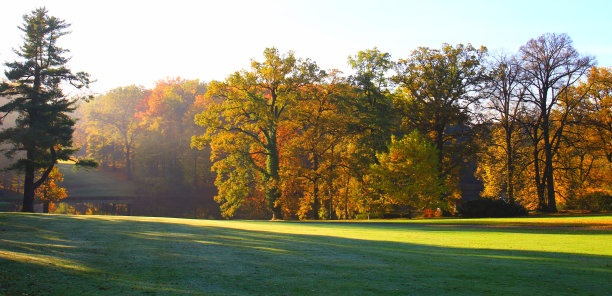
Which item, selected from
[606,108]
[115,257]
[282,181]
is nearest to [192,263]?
[115,257]

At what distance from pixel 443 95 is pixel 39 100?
35749mm

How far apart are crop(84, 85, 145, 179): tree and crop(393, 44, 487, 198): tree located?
49.2m

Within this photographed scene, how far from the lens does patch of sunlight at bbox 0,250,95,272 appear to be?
7020 millimetres

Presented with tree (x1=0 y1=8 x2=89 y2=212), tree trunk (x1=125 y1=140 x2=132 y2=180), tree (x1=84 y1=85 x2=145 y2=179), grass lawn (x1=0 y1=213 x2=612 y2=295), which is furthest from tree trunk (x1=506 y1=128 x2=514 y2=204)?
tree trunk (x1=125 y1=140 x2=132 y2=180)

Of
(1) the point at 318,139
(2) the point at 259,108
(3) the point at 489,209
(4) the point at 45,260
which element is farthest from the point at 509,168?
(4) the point at 45,260

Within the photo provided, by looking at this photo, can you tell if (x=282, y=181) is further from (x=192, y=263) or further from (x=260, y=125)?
(x=192, y=263)

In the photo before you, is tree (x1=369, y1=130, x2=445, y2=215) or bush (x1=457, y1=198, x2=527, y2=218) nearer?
tree (x1=369, y1=130, x2=445, y2=215)

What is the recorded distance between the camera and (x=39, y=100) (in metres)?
33.6

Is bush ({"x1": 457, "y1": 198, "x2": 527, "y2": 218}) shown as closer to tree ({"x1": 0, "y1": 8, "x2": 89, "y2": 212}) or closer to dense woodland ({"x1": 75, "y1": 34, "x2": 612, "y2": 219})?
dense woodland ({"x1": 75, "y1": 34, "x2": 612, "y2": 219})

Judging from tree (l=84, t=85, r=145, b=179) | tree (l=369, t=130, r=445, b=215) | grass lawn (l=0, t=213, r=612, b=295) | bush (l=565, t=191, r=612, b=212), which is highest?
tree (l=84, t=85, r=145, b=179)

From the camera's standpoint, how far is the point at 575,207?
134ft

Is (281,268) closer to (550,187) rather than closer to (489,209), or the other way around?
(489,209)

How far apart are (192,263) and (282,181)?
28.0 m

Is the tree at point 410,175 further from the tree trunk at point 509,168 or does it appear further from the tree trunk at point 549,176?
the tree trunk at point 549,176
